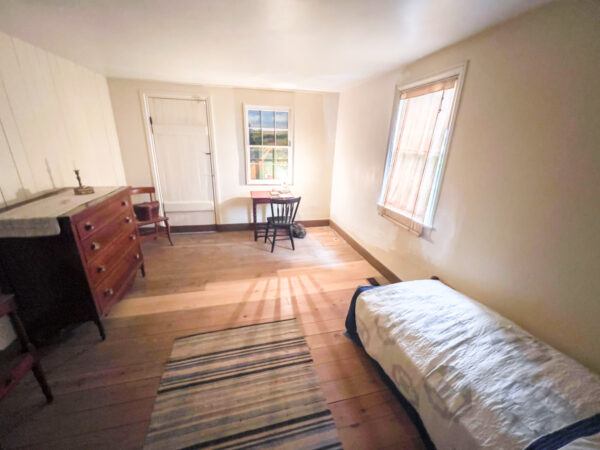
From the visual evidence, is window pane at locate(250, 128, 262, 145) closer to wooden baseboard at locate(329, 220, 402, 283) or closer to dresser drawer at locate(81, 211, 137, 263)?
wooden baseboard at locate(329, 220, 402, 283)

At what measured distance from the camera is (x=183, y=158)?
3533 millimetres

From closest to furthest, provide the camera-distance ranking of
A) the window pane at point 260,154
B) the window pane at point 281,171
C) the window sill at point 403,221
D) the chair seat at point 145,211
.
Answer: the window sill at point 403,221
the chair seat at point 145,211
the window pane at point 260,154
the window pane at point 281,171

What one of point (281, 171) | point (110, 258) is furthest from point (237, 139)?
point (110, 258)

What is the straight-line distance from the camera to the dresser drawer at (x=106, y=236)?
1.61m

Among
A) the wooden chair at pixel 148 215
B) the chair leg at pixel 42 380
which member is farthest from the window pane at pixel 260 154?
Result: the chair leg at pixel 42 380

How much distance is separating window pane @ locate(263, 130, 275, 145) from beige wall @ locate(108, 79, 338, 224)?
354 millimetres

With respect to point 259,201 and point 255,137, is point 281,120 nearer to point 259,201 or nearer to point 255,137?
point 255,137

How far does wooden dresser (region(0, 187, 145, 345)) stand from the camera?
1.47 metres

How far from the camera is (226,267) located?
288cm

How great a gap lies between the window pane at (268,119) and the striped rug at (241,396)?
9.88 feet

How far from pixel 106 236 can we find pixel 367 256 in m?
2.76

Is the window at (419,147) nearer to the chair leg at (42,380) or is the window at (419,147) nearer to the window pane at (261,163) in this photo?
the window pane at (261,163)

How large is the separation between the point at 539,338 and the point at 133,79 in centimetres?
476

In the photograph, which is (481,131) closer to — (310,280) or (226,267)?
(310,280)
